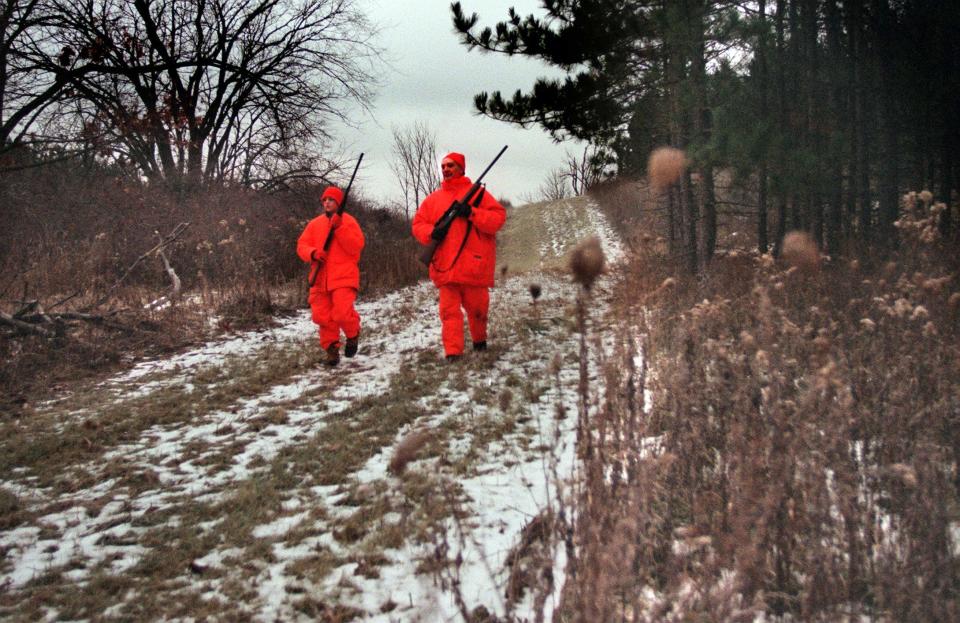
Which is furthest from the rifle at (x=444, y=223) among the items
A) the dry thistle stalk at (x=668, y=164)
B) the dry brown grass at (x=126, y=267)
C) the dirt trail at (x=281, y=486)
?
the dry thistle stalk at (x=668, y=164)

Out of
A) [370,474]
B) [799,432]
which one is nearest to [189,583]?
[370,474]

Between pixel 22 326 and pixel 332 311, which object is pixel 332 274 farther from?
pixel 22 326

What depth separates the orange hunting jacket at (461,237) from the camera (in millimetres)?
7211

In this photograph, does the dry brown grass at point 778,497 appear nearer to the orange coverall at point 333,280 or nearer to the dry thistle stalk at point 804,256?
the dry thistle stalk at point 804,256

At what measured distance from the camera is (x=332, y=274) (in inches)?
292

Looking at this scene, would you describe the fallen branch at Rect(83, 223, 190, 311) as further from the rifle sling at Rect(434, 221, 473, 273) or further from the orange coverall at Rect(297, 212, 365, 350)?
the rifle sling at Rect(434, 221, 473, 273)

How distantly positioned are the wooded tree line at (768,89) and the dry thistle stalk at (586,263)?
29.1 ft

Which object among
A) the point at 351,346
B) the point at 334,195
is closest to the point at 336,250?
the point at 334,195

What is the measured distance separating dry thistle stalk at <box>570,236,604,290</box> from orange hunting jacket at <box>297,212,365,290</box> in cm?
546

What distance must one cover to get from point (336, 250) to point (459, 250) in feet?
4.51

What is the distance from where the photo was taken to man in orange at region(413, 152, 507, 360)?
23.7ft

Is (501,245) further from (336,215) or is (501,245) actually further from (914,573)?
(914,573)

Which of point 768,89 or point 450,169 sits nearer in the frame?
point 450,169

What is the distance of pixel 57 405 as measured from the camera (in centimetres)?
597
